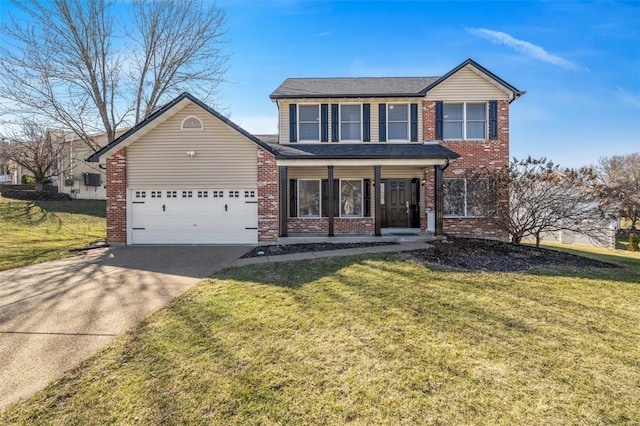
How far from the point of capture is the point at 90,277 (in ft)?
23.3

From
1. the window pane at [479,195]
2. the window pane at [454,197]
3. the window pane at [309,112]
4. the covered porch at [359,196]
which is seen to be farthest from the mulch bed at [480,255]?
the window pane at [309,112]

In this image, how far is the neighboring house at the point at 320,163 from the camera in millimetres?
11352

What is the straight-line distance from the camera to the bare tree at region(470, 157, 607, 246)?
384 inches

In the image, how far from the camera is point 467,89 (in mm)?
12977

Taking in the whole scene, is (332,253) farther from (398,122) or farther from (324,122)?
(398,122)

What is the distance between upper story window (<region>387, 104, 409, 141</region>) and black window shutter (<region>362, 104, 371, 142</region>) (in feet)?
2.82

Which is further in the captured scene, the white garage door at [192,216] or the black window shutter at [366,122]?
the black window shutter at [366,122]

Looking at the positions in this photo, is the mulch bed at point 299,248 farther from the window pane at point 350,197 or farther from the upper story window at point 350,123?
the upper story window at point 350,123

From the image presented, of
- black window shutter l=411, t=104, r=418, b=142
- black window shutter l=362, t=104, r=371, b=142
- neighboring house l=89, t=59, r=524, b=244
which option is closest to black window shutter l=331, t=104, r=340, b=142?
neighboring house l=89, t=59, r=524, b=244

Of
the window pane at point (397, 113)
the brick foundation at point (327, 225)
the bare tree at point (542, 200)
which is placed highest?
the window pane at point (397, 113)

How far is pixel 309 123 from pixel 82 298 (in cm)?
1047

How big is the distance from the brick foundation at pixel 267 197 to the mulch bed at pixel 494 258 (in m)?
5.29

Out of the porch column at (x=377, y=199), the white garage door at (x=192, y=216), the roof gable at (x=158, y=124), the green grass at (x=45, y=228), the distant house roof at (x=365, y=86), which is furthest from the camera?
the distant house roof at (x=365, y=86)

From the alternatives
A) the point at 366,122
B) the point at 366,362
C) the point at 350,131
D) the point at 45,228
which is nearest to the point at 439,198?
the point at 366,122
